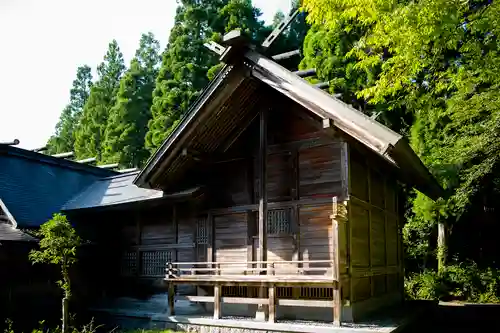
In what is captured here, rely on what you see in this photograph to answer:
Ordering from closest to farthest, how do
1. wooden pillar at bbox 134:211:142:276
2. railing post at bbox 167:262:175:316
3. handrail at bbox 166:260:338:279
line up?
1. handrail at bbox 166:260:338:279
2. railing post at bbox 167:262:175:316
3. wooden pillar at bbox 134:211:142:276

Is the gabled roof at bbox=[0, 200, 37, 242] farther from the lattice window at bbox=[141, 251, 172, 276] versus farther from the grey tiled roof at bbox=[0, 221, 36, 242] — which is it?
the lattice window at bbox=[141, 251, 172, 276]

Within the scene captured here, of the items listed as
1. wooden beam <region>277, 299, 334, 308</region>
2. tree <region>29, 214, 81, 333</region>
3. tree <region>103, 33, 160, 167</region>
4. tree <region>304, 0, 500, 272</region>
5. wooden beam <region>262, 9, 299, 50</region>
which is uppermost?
tree <region>103, 33, 160, 167</region>

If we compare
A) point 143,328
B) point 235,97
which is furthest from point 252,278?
point 235,97

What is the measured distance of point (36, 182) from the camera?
1616 cm

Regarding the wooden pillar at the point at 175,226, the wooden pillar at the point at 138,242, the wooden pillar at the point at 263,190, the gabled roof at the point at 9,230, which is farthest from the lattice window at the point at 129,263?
the wooden pillar at the point at 263,190

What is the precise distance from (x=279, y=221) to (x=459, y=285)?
39.5ft

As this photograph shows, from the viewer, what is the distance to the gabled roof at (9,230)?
12742mm

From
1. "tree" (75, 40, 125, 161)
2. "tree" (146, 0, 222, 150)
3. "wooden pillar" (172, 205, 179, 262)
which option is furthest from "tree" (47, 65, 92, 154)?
"wooden pillar" (172, 205, 179, 262)

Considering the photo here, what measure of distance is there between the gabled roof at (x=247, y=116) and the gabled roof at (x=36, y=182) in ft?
13.3

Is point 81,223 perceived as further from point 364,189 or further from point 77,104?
point 77,104

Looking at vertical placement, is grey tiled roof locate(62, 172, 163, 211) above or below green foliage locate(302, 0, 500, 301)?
below

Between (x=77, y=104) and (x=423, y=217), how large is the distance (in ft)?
132

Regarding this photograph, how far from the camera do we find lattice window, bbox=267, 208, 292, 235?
11.8 m

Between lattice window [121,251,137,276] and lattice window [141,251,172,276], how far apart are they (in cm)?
37
